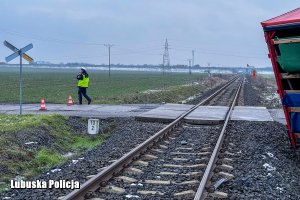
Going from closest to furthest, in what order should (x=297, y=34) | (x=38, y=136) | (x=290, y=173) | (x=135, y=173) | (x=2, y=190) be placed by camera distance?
(x=2, y=190), (x=135, y=173), (x=290, y=173), (x=297, y=34), (x=38, y=136)

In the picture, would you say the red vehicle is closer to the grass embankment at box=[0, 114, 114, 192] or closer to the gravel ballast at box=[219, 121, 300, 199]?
the gravel ballast at box=[219, 121, 300, 199]

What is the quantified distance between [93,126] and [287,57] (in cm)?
634

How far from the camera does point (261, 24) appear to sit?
32.9 feet

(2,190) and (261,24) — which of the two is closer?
(2,190)

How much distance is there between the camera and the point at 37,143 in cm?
1162

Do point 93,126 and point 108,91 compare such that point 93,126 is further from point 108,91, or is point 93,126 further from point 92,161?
point 108,91

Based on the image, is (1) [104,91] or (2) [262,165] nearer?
(2) [262,165]

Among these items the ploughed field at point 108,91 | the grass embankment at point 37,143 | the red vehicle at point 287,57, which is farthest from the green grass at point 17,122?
the ploughed field at point 108,91

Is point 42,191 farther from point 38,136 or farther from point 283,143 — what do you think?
point 283,143

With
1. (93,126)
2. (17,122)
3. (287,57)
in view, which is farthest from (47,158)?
(287,57)

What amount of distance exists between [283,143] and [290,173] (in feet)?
12.2

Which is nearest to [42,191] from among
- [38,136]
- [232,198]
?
[232,198]

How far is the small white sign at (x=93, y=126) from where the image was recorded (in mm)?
13711

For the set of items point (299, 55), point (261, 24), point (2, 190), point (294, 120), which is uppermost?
point (261, 24)
